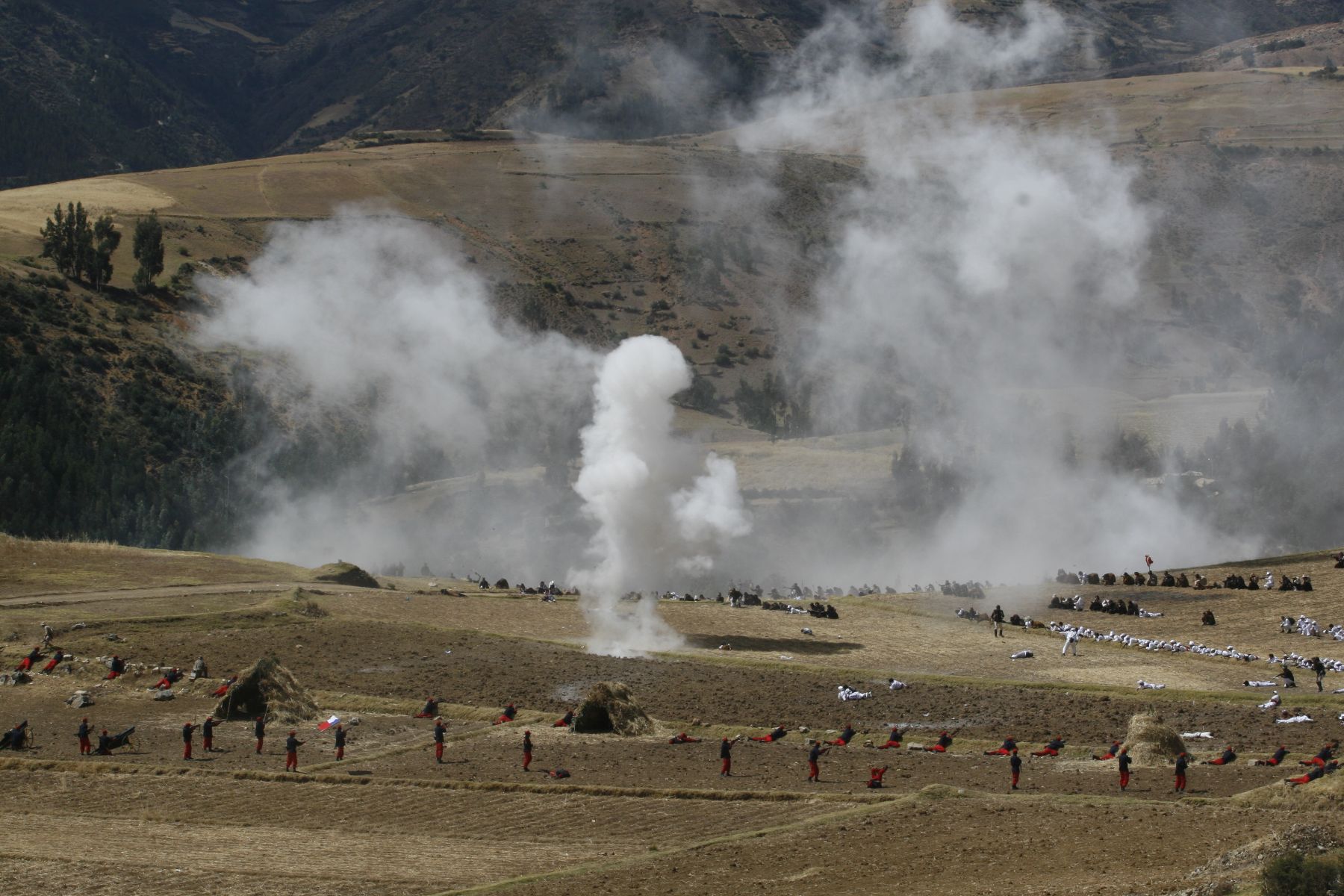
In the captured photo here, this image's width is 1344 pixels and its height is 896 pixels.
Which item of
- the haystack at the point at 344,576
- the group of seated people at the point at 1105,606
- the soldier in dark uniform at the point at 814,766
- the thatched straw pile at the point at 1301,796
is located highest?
the haystack at the point at 344,576

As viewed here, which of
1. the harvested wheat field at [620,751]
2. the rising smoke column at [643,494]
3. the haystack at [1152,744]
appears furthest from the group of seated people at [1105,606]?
the haystack at [1152,744]

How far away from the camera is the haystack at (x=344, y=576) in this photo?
69.7m

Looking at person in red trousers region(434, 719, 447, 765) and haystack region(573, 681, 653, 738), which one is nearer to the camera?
person in red trousers region(434, 719, 447, 765)

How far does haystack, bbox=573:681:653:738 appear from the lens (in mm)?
41531

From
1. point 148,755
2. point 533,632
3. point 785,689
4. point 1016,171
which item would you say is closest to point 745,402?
point 1016,171

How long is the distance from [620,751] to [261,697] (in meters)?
11.5

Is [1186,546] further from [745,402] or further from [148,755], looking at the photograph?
[148,755]

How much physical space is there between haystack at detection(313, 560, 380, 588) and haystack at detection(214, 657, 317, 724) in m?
24.4

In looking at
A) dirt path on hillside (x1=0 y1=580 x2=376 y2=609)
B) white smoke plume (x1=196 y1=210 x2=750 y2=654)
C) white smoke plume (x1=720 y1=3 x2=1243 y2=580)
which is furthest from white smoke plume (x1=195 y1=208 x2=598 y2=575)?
dirt path on hillside (x1=0 y1=580 x2=376 y2=609)

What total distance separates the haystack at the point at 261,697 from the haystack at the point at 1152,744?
2294cm

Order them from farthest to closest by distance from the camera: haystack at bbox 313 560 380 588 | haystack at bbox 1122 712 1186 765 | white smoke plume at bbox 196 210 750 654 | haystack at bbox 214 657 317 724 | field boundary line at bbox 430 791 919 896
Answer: white smoke plume at bbox 196 210 750 654, haystack at bbox 313 560 380 588, haystack at bbox 214 657 317 724, haystack at bbox 1122 712 1186 765, field boundary line at bbox 430 791 919 896

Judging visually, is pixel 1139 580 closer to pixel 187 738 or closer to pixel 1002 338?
pixel 187 738

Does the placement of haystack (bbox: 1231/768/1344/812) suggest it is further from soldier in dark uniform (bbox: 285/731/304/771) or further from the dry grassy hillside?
the dry grassy hillside

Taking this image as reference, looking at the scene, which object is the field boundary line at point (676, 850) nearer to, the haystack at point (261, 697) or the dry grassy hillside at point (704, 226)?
the haystack at point (261, 697)
